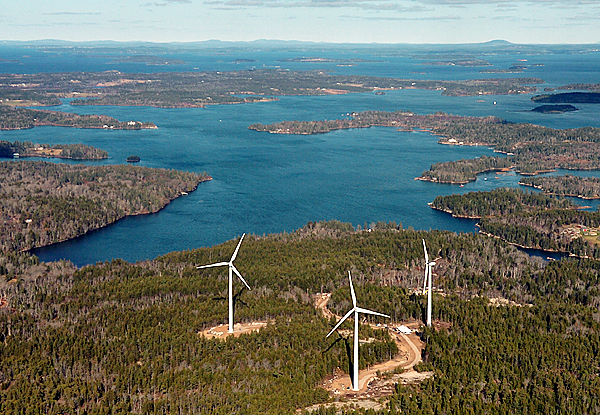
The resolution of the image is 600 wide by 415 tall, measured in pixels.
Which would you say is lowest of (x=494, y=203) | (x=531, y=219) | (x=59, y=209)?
(x=59, y=209)

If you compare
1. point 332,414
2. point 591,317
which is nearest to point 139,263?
point 332,414

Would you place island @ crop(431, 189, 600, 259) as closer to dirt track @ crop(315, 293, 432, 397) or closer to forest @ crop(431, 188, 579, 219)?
forest @ crop(431, 188, 579, 219)

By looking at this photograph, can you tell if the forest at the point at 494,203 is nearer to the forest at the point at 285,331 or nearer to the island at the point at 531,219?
the island at the point at 531,219

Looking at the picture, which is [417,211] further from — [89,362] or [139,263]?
[89,362]

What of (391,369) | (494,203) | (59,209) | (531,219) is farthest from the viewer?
(494,203)

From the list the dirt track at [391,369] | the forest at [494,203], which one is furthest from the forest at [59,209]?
the dirt track at [391,369]

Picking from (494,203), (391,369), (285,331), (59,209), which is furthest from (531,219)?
(59,209)

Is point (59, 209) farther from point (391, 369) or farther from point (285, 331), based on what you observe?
point (391, 369)

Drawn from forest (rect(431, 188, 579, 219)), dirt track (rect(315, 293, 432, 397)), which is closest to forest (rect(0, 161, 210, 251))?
forest (rect(431, 188, 579, 219))

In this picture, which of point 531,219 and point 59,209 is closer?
point 531,219
